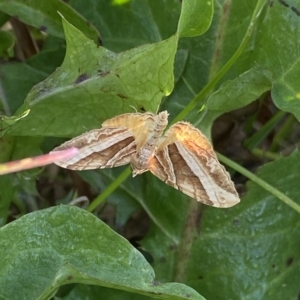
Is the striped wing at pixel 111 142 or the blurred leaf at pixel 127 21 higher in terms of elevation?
the blurred leaf at pixel 127 21

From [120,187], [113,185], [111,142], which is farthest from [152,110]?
[120,187]

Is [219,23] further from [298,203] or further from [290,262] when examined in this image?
[290,262]

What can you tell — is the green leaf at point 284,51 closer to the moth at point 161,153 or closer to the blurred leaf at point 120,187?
the moth at point 161,153

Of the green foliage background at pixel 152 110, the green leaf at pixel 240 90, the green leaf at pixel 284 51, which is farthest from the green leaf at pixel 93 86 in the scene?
the green leaf at pixel 284 51

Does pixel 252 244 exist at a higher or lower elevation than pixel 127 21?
lower

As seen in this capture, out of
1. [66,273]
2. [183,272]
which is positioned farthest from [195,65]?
[66,273]

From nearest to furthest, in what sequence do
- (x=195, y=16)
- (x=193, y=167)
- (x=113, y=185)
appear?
1. (x=195, y=16)
2. (x=193, y=167)
3. (x=113, y=185)

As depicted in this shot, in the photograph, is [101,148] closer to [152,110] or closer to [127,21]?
[152,110]
